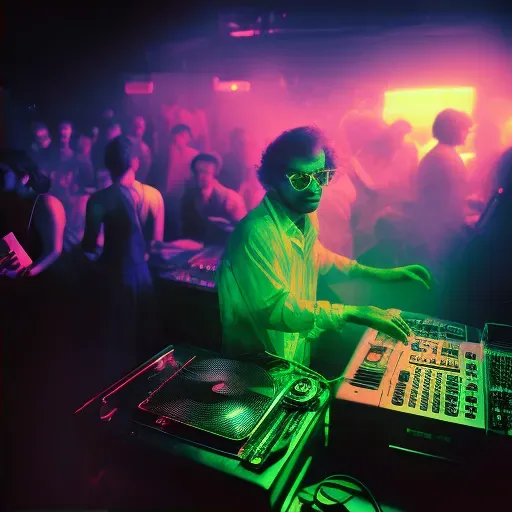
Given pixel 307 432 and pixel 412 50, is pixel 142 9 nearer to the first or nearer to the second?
pixel 412 50

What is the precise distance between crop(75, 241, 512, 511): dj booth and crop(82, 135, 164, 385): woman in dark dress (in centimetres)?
62

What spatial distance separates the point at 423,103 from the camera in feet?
5.99

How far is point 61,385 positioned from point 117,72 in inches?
67.4

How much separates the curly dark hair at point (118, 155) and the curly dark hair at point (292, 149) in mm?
726

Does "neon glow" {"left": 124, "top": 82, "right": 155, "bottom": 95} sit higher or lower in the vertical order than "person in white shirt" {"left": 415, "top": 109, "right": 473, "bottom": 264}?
higher

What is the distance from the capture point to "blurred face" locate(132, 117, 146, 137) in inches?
85.0

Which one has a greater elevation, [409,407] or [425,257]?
[425,257]

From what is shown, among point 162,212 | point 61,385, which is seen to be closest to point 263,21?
point 162,212

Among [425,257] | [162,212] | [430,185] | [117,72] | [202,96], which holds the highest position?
[117,72]

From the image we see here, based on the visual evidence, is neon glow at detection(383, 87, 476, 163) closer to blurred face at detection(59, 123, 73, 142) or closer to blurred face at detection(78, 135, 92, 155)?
blurred face at detection(78, 135, 92, 155)

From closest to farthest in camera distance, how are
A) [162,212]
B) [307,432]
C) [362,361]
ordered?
[307,432] < [362,361] < [162,212]

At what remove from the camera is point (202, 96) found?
206cm

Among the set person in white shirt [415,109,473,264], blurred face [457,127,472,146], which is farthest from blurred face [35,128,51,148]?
blurred face [457,127,472,146]

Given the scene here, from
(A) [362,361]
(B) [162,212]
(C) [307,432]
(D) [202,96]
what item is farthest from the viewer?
(B) [162,212]
